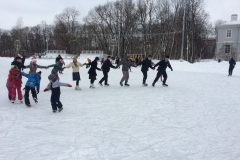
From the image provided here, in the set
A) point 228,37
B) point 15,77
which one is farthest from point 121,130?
point 228,37

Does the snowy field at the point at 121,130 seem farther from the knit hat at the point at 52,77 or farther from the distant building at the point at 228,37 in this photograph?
the distant building at the point at 228,37

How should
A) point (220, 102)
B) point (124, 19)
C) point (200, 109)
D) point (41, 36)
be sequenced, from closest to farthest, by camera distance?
1. point (200, 109)
2. point (220, 102)
3. point (124, 19)
4. point (41, 36)

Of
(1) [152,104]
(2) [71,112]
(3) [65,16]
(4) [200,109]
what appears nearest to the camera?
(2) [71,112]

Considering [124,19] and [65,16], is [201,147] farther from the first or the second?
[65,16]

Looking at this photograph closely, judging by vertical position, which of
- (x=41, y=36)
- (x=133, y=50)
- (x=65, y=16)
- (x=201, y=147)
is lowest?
(x=201, y=147)

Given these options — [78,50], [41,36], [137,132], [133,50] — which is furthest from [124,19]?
[137,132]

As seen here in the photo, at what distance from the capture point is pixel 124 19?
46.9 meters

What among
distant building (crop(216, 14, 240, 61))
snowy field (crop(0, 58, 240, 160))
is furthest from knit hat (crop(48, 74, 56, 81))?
distant building (crop(216, 14, 240, 61))

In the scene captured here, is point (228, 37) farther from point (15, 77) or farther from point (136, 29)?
point (15, 77)

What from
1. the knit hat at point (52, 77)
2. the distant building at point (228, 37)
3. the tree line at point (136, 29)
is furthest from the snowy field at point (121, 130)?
the distant building at point (228, 37)

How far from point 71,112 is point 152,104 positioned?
271 centimetres

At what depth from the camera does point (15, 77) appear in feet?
21.4

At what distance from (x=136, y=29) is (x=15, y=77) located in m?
41.2

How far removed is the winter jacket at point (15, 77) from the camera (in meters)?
6.55
